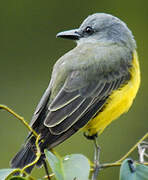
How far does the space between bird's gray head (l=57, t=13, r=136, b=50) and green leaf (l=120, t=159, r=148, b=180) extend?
230 centimetres

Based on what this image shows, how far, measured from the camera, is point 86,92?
14.5 ft

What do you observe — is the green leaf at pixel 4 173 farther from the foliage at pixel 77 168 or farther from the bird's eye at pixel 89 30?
the bird's eye at pixel 89 30

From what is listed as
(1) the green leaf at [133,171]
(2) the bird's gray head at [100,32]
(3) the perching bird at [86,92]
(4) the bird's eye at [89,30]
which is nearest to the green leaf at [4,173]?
(1) the green leaf at [133,171]

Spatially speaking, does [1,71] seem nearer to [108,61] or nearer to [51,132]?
[108,61]

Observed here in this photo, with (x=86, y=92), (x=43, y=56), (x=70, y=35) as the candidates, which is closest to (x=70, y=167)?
(x=86, y=92)

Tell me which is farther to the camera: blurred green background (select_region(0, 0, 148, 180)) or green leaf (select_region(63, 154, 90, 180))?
blurred green background (select_region(0, 0, 148, 180))

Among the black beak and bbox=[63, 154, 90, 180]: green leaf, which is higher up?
the black beak

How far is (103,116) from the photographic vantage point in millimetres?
4496

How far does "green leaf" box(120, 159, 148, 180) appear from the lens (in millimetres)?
3102

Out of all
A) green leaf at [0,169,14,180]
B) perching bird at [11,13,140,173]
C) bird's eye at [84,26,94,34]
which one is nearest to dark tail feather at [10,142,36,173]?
perching bird at [11,13,140,173]

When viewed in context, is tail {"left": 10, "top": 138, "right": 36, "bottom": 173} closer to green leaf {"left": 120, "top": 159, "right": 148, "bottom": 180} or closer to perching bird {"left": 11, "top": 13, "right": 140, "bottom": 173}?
perching bird {"left": 11, "top": 13, "right": 140, "bottom": 173}

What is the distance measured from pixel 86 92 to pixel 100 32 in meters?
1.13

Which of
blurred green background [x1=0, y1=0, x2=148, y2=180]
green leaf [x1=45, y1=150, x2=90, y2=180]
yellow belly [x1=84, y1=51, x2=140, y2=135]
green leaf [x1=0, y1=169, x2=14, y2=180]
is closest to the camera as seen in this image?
green leaf [x1=0, y1=169, x2=14, y2=180]

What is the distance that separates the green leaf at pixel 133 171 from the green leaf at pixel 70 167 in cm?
21
